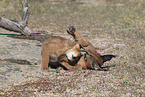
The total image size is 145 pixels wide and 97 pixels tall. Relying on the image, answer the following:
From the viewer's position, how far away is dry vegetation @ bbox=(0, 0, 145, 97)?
168 inches

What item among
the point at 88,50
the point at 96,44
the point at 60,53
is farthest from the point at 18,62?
the point at 96,44

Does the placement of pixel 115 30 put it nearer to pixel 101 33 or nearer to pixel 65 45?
pixel 101 33

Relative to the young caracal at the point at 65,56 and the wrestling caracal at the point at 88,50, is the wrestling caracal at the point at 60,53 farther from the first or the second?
the wrestling caracal at the point at 88,50

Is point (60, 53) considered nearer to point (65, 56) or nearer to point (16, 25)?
point (65, 56)

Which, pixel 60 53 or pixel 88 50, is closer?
pixel 60 53

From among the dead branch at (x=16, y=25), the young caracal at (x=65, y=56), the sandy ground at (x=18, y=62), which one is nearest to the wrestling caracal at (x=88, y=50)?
the young caracal at (x=65, y=56)

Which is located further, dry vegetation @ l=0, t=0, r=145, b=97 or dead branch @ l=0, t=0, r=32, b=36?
dead branch @ l=0, t=0, r=32, b=36

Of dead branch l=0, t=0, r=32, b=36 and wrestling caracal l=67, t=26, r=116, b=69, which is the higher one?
dead branch l=0, t=0, r=32, b=36

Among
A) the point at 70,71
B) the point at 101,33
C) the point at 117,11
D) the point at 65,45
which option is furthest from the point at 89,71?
the point at 117,11

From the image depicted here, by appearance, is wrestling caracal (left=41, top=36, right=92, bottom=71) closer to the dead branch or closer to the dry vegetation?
the dry vegetation

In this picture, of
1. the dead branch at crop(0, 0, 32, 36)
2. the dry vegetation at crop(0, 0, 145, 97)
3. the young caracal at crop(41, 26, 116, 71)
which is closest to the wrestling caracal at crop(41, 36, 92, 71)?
the young caracal at crop(41, 26, 116, 71)

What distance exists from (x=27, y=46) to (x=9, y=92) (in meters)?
2.72

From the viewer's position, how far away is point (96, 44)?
829 centimetres

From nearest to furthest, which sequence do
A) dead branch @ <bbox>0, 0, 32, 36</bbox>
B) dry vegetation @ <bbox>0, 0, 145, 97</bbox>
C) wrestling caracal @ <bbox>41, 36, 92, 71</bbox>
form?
dry vegetation @ <bbox>0, 0, 145, 97</bbox>
wrestling caracal @ <bbox>41, 36, 92, 71</bbox>
dead branch @ <bbox>0, 0, 32, 36</bbox>
